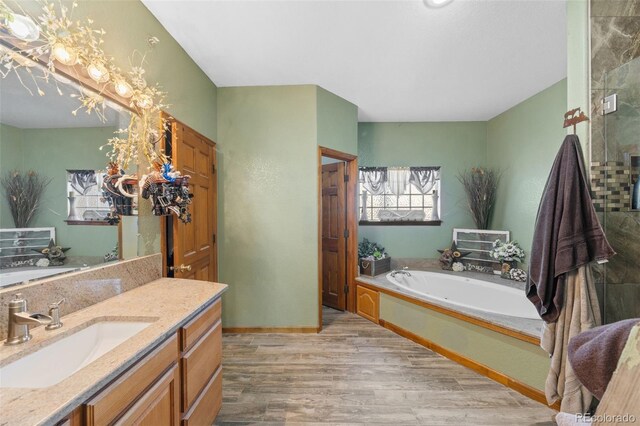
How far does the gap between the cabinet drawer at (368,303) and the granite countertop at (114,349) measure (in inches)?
78.1

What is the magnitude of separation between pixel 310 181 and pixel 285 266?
99 centimetres

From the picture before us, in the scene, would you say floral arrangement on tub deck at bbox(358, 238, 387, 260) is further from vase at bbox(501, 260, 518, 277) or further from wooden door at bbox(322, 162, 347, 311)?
vase at bbox(501, 260, 518, 277)

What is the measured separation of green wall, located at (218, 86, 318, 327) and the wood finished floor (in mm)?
392

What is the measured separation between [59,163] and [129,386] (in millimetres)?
1017

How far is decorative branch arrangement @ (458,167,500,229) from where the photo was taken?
3.36 meters

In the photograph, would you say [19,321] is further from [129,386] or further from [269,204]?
[269,204]

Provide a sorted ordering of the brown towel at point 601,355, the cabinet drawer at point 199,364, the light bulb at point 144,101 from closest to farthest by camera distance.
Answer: the brown towel at point 601,355
the cabinet drawer at point 199,364
the light bulb at point 144,101

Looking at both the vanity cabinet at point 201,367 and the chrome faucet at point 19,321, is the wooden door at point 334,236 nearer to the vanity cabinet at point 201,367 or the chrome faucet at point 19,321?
the vanity cabinet at point 201,367

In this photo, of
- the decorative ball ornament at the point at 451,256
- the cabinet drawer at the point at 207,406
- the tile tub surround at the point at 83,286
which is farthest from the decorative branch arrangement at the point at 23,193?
the decorative ball ornament at the point at 451,256

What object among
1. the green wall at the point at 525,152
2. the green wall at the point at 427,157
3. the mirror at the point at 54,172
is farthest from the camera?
the green wall at the point at 427,157

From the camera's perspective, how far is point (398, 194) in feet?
A: 12.2

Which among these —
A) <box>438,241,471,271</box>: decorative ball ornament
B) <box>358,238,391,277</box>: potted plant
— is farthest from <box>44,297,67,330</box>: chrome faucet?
<box>438,241,471,271</box>: decorative ball ornament

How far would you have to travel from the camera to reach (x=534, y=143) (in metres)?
2.87

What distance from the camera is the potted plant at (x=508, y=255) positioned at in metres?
3.01
